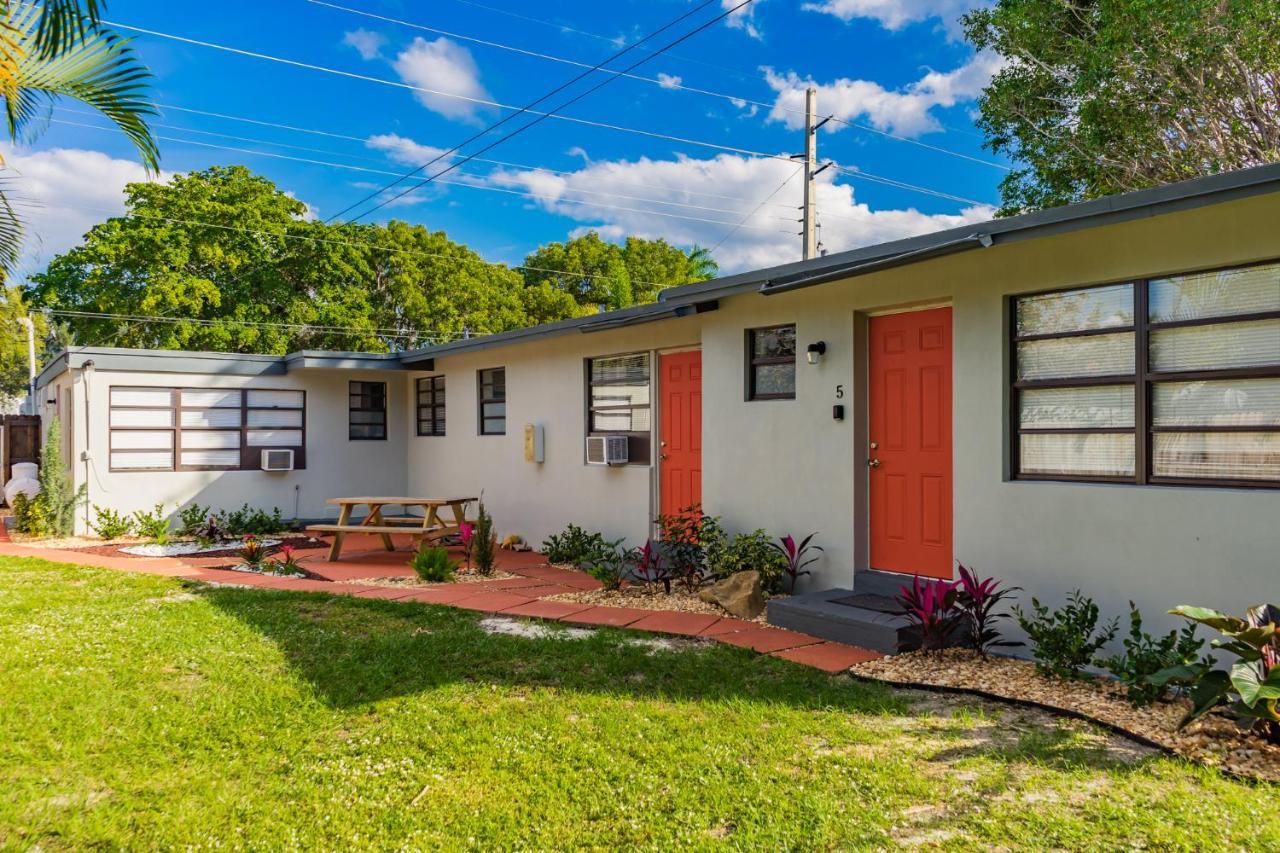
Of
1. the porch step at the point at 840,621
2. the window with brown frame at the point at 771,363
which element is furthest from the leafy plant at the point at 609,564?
the window with brown frame at the point at 771,363

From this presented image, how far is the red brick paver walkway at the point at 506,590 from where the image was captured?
531 cm

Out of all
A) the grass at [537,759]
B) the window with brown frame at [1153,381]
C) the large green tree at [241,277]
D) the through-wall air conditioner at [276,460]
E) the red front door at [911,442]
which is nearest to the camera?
the grass at [537,759]

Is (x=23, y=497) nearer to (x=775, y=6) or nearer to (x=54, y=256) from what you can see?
(x=775, y=6)

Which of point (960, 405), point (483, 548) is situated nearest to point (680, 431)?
point (483, 548)

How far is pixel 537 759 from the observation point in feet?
11.3

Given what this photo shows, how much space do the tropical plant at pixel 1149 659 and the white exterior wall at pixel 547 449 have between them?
4722mm

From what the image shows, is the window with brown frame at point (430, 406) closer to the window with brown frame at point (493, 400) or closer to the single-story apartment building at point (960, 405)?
the window with brown frame at point (493, 400)

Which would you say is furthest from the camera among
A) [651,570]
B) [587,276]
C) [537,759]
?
[587,276]

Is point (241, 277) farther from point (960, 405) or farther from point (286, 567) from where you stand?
point (960, 405)

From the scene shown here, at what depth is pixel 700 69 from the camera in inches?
560

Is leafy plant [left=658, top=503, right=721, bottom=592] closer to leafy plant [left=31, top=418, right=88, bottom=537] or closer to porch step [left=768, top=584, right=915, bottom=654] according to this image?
porch step [left=768, top=584, right=915, bottom=654]

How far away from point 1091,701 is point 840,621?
158 centimetres

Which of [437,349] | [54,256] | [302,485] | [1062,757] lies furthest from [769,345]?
[54,256]

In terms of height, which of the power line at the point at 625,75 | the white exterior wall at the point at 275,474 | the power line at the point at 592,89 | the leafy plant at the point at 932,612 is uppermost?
the power line at the point at 625,75
